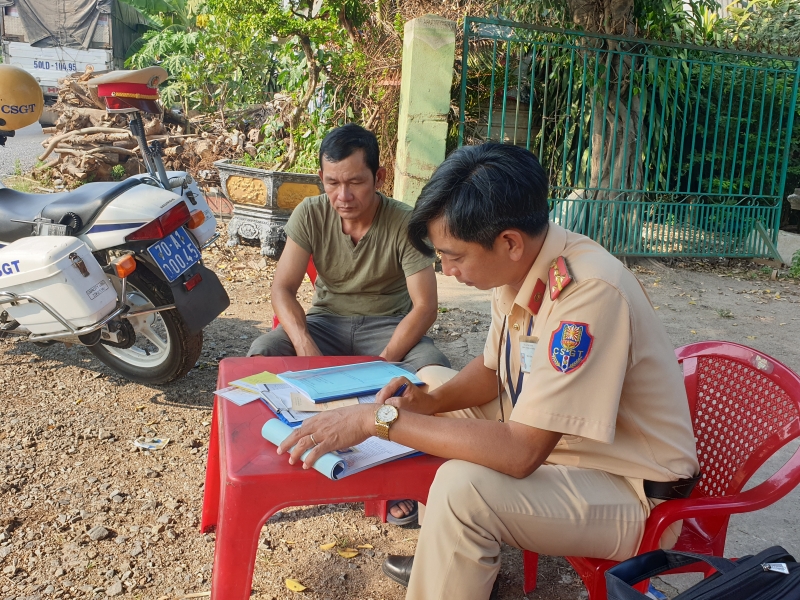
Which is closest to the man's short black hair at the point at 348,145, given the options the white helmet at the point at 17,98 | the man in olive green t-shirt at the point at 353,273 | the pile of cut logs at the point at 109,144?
the man in olive green t-shirt at the point at 353,273

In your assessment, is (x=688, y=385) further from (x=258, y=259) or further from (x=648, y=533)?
(x=258, y=259)

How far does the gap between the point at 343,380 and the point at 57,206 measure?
2064mm

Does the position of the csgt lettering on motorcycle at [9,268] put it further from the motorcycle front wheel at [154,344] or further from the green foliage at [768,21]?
the green foliage at [768,21]

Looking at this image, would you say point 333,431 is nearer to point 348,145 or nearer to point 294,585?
point 294,585

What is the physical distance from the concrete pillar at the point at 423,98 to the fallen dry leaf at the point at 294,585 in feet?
13.6

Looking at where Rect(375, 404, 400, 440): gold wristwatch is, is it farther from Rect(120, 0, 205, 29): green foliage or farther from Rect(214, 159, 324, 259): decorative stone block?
Rect(120, 0, 205, 29): green foliage

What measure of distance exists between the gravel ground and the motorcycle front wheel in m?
7.26

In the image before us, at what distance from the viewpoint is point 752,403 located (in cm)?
182

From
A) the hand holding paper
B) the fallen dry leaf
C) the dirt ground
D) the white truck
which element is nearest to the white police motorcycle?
the dirt ground

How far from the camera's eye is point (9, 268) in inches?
119

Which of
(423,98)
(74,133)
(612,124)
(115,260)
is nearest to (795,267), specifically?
(612,124)

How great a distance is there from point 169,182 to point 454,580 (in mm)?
2769

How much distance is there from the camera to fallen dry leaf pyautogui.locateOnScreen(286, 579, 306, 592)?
2.15 metres

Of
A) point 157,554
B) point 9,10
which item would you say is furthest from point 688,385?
point 9,10
